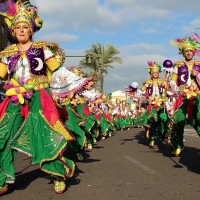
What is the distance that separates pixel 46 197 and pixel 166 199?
1429 mm

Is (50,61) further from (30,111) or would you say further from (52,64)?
(30,111)

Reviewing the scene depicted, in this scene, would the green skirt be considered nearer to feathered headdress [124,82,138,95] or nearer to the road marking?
the road marking

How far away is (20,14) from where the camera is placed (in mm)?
5000

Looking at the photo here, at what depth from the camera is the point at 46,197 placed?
14.8ft

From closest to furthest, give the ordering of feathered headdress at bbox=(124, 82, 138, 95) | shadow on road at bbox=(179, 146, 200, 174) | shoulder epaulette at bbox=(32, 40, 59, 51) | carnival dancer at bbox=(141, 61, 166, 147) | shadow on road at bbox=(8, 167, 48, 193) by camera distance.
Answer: shoulder epaulette at bbox=(32, 40, 59, 51)
shadow on road at bbox=(8, 167, 48, 193)
shadow on road at bbox=(179, 146, 200, 174)
carnival dancer at bbox=(141, 61, 166, 147)
feathered headdress at bbox=(124, 82, 138, 95)

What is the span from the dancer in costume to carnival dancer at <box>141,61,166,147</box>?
18.5 ft

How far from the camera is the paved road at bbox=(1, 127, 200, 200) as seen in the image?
458cm

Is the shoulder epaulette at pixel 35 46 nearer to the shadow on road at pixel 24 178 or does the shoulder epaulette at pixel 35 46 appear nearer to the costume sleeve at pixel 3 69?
the costume sleeve at pixel 3 69

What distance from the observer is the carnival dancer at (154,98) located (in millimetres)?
10254

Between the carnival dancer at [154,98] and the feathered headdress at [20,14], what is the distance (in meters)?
5.56

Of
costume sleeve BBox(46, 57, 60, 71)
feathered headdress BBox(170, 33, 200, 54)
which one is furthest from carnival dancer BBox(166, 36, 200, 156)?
costume sleeve BBox(46, 57, 60, 71)

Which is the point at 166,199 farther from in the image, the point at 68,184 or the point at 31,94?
the point at 31,94

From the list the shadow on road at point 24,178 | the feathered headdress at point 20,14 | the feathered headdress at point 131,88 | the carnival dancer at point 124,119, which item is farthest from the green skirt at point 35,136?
the carnival dancer at point 124,119

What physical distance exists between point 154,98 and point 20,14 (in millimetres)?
6025
